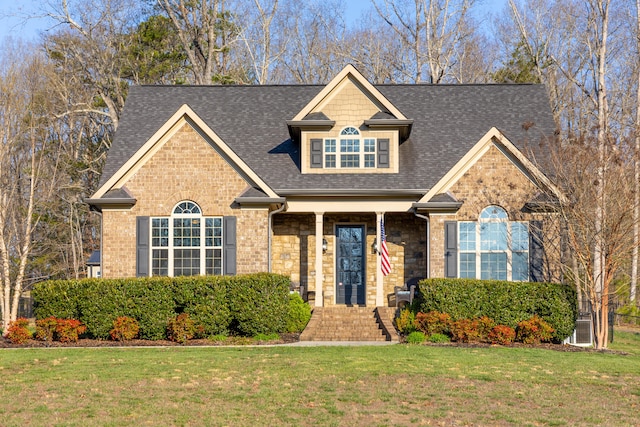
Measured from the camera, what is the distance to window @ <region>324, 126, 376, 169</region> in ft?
84.6

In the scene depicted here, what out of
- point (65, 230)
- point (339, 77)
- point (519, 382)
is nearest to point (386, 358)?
point (519, 382)

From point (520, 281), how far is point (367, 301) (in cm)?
511

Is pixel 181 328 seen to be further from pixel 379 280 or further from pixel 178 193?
pixel 379 280

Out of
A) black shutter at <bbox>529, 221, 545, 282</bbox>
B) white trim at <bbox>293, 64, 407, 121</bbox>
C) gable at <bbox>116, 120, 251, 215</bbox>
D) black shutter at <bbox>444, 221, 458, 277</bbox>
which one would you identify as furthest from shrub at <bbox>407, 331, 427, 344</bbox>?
white trim at <bbox>293, 64, 407, 121</bbox>

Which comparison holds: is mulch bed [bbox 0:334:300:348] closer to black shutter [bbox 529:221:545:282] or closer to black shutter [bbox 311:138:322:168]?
black shutter [bbox 311:138:322:168]

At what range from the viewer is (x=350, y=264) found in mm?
26203

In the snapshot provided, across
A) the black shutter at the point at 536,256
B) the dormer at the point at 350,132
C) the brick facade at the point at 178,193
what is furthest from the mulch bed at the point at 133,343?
the black shutter at the point at 536,256

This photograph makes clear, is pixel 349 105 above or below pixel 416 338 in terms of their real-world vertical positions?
above

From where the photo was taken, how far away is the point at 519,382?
1461cm

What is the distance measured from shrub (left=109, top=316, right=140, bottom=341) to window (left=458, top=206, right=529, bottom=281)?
9.01m

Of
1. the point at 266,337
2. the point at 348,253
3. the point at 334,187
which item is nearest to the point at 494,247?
the point at 348,253

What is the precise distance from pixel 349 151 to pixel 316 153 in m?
1.02

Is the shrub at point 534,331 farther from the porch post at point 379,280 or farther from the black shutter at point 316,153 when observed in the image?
the black shutter at point 316,153

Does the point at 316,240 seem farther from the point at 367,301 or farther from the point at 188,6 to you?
the point at 188,6
